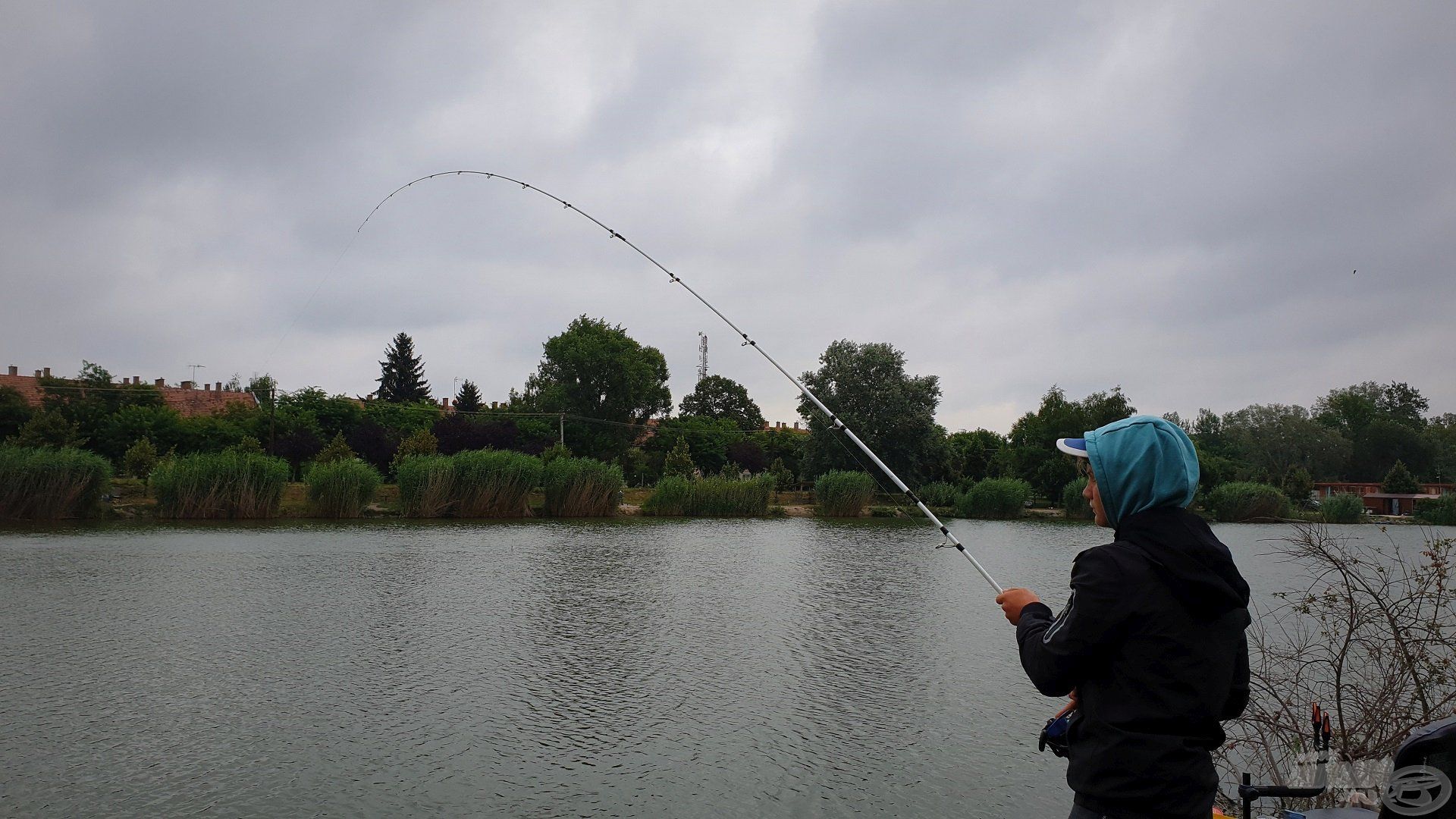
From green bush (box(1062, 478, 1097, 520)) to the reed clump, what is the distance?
11.8 metres

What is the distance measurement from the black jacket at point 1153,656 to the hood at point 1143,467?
0.04 metres

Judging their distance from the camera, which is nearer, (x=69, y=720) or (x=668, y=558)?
(x=69, y=720)

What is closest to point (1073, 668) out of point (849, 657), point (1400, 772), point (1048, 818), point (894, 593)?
point (1400, 772)

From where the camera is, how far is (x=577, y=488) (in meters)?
30.1

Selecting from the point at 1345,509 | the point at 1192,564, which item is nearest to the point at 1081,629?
the point at 1192,564

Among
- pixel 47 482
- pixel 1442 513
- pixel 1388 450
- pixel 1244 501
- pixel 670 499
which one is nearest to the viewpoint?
pixel 47 482

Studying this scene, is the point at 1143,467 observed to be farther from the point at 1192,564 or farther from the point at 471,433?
the point at 471,433

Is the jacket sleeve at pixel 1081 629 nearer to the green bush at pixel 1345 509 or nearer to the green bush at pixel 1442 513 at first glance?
the green bush at pixel 1442 513

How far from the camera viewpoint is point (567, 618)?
36.1ft

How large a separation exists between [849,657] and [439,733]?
4.28 metres

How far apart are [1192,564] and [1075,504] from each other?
38064mm

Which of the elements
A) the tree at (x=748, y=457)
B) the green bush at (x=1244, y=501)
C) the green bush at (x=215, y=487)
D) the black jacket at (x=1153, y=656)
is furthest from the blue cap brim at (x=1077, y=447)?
the tree at (x=748, y=457)

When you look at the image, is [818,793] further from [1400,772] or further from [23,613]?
[23,613]
